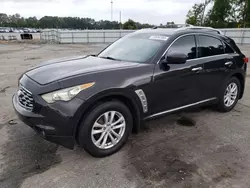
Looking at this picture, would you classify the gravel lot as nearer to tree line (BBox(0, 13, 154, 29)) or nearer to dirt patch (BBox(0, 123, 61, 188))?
dirt patch (BBox(0, 123, 61, 188))

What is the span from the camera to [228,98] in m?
4.48

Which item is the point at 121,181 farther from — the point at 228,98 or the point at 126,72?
the point at 228,98

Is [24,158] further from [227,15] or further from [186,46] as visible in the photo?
[227,15]

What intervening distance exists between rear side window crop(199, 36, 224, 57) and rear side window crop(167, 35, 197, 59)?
0.17 meters

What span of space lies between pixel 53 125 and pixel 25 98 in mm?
576

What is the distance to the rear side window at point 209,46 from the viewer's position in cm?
380

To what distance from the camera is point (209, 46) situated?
395 cm

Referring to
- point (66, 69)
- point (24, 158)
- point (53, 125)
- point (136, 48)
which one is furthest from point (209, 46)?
point (24, 158)

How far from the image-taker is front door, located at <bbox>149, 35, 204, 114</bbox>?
321cm

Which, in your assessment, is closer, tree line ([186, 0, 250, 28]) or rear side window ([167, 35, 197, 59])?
rear side window ([167, 35, 197, 59])

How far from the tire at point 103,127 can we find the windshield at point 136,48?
0.86 meters

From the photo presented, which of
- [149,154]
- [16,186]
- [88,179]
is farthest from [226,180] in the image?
[16,186]

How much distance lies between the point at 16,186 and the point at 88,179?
2.47ft

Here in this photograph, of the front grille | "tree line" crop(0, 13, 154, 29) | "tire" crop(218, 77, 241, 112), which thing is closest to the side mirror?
"tire" crop(218, 77, 241, 112)
